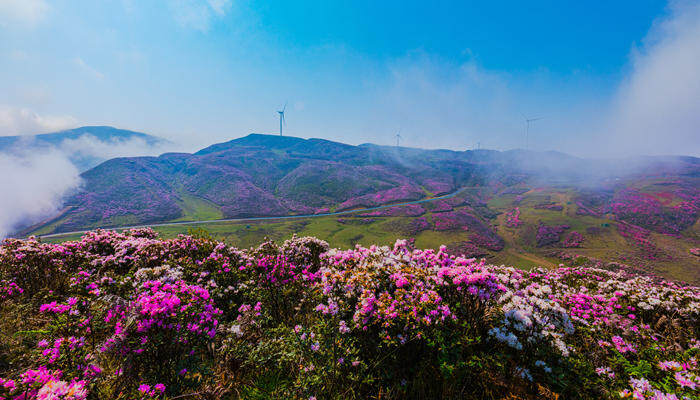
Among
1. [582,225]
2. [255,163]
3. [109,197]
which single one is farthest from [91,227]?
[582,225]

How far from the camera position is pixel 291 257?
29.8 ft

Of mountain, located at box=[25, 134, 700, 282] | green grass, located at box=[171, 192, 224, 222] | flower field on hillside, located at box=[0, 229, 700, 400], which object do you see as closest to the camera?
flower field on hillside, located at box=[0, 229, 700, 400]

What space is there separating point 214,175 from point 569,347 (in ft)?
413

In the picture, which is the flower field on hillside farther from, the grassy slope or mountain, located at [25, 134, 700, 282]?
mountain, located at [25, 134, 700, 282]

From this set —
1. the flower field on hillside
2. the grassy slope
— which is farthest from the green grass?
the flower field on hillside

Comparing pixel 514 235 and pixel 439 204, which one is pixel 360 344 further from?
pixel 439 204

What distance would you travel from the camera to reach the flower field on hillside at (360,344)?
3785 millimetres

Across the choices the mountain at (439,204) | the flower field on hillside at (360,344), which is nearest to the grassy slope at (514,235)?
the mountain at (439,204)

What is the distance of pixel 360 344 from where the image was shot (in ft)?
14.8

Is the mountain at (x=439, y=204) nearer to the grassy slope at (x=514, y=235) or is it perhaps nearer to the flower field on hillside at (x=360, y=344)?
the grassy slope at (x=514, y=235)

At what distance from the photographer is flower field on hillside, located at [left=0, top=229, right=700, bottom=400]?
3.79m

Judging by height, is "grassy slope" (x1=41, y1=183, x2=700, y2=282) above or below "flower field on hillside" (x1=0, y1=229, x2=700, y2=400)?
below

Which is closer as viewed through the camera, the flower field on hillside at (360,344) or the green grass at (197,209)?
the flower field on hillside at (360,344)

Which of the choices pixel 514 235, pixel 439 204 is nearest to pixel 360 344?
pixel 514 235
